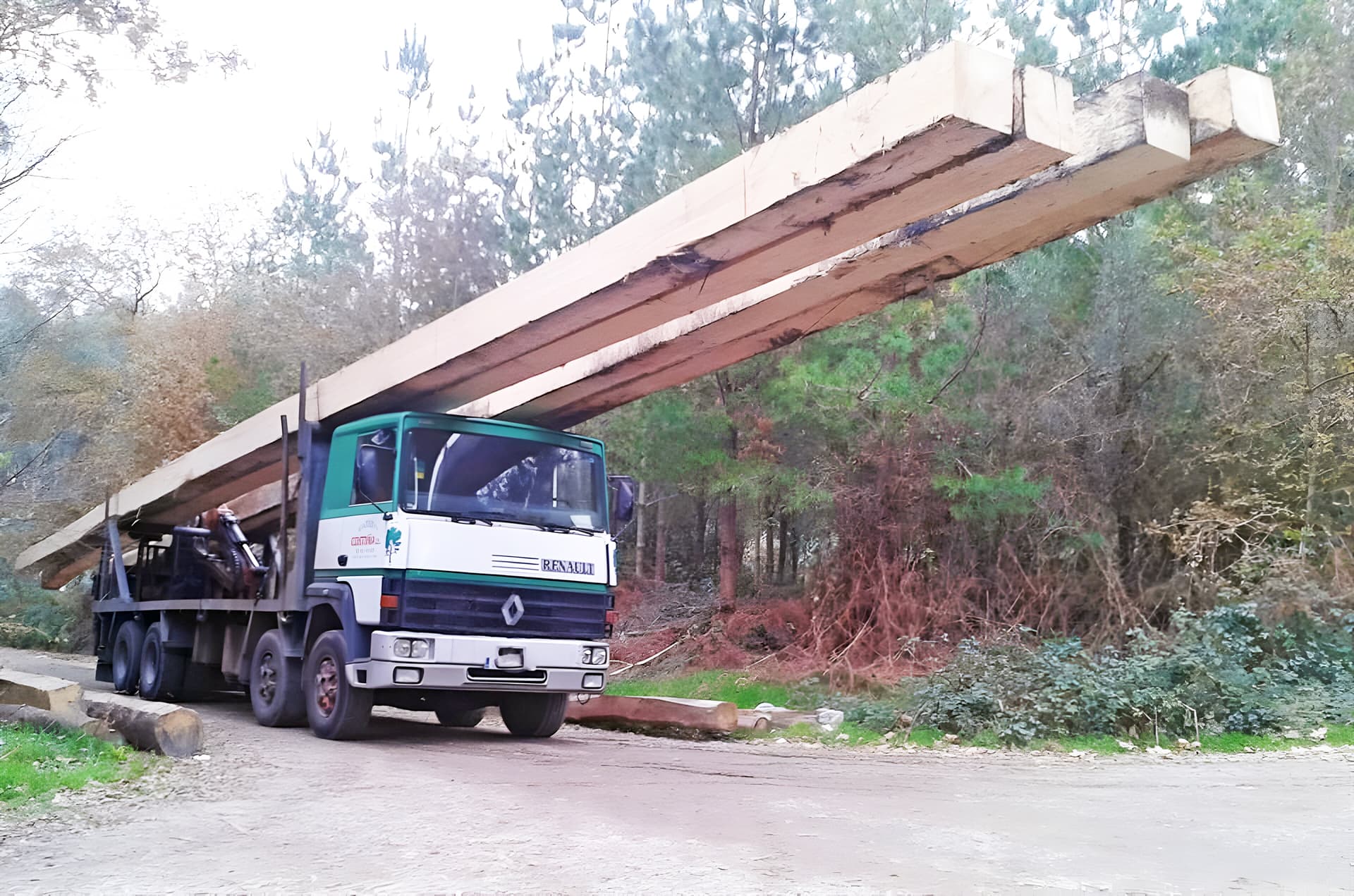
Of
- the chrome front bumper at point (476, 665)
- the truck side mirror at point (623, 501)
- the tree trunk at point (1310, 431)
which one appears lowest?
the chrome front bumper at point (476, 665)

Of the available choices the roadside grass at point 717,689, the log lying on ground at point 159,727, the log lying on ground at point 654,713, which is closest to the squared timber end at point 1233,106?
the log lying on ground at point 654,713

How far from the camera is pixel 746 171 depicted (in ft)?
19.5

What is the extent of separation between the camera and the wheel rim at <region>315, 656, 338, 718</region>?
9162mm

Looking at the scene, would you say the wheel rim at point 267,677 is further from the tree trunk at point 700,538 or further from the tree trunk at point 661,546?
the tree trunk at point 661,546

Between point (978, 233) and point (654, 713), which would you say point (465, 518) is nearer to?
point (654, 713)

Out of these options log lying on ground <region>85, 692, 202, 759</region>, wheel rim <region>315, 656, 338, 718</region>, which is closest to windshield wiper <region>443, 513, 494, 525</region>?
wheel rim <region>315, 656, 338, 718</region>

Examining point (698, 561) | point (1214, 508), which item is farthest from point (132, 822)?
point (698, 561)

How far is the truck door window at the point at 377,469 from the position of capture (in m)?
8.70

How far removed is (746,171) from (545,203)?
14512 millimetres

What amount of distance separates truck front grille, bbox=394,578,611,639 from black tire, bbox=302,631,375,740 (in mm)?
821

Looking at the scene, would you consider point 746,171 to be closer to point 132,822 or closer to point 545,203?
point 132,822

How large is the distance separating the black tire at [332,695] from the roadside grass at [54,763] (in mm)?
1585

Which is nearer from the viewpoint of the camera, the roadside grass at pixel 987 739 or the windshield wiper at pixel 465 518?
the windshield wiper at pixel 465 518

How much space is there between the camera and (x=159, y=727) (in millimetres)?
7645
